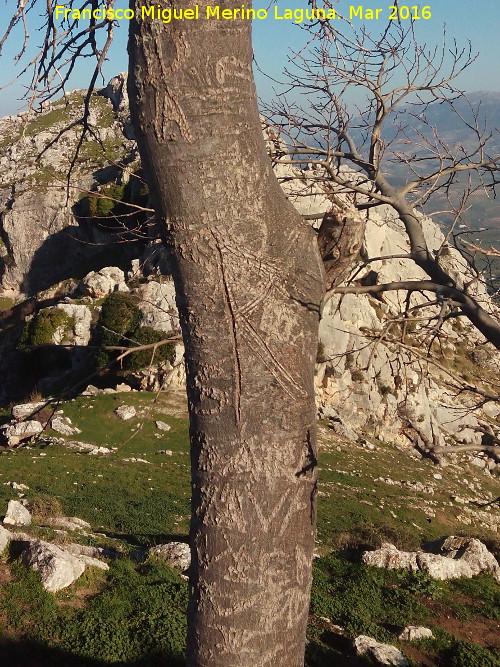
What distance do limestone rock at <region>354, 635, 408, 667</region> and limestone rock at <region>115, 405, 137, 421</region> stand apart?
1879cm

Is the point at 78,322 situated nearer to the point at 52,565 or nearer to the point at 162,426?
the point at 162,426

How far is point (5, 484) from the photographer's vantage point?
15.1 meters

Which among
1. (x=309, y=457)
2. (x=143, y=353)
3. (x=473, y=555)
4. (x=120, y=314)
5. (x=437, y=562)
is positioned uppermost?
(x=309, y=457)

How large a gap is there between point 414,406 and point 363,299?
23.7ft

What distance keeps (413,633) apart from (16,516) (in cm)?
674

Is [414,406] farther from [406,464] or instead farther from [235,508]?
[235,508]

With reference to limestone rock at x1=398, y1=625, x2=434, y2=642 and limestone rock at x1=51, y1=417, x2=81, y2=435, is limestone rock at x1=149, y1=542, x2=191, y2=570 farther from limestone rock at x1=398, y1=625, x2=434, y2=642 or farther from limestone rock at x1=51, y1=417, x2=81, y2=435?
limestone rock at x1=51, y1=417, x2=81, y2=435

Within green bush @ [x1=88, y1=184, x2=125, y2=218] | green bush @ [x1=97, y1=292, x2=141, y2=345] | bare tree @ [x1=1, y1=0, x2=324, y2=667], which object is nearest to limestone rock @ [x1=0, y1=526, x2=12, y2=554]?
bare tree @ [x1=1, y1=0, x2=324, y2=667]

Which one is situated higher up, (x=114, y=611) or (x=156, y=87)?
(x=156, y=87)

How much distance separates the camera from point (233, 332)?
2.69 meters

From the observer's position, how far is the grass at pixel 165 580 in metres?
6.26

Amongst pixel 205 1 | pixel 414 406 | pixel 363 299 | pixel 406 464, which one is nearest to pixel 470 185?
pixel 205 1

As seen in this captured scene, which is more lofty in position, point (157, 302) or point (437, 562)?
point (157, 302)

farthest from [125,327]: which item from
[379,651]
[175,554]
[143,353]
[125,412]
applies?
[379,651]
